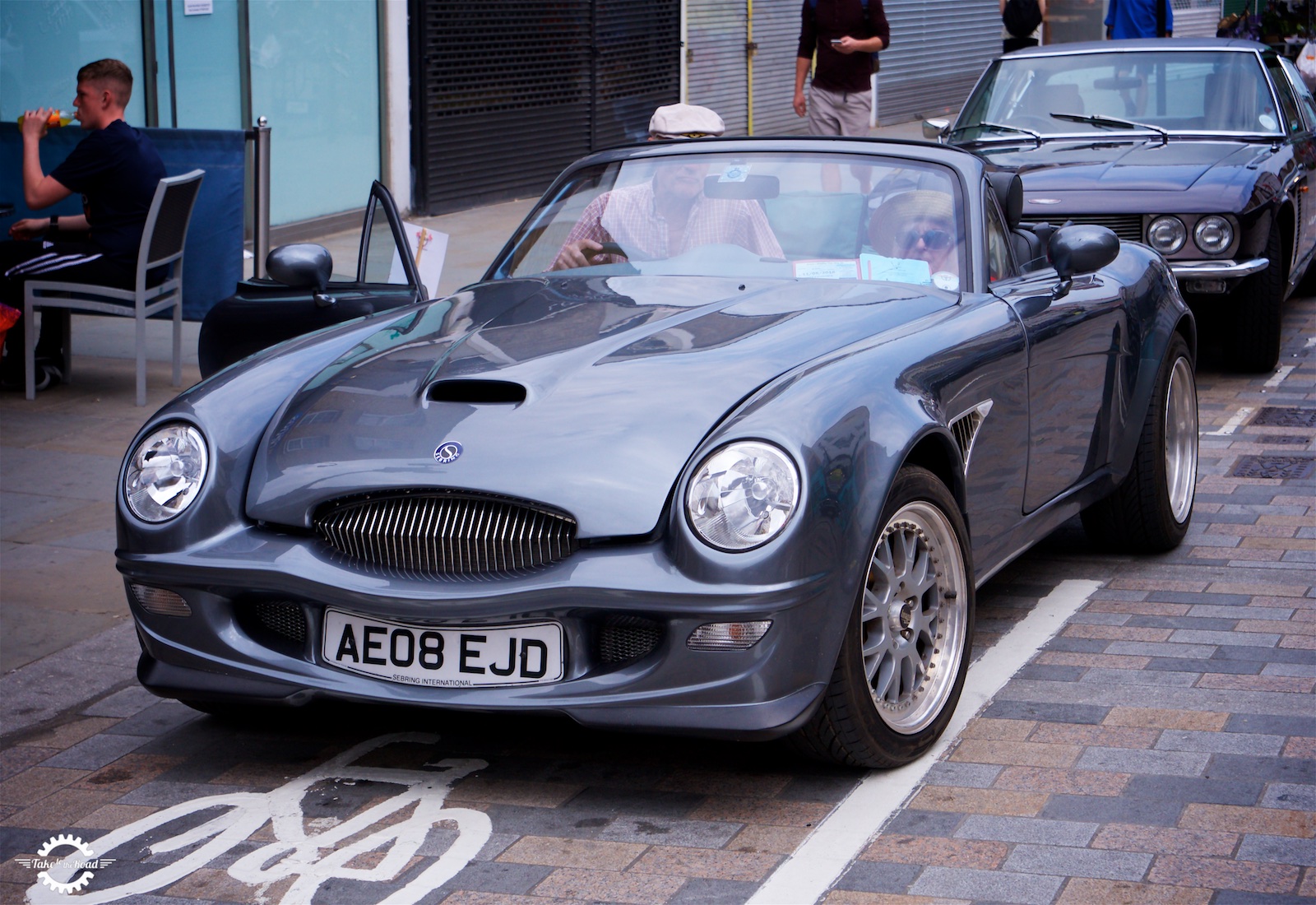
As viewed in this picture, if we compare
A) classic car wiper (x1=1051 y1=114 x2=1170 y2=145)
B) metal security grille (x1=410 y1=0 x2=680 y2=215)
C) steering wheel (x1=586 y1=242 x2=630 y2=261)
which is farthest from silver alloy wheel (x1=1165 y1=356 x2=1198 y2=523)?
metal security grille (x1=410 y1=0 x2=680 y2=215)

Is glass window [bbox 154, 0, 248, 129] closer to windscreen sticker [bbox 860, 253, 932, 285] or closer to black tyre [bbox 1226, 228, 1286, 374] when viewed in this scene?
black tyre [bbox 1226, 228, 1286, 374]

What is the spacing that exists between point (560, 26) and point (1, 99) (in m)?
6.27

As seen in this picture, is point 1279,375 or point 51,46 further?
point 51,46

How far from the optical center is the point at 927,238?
4.83 meters

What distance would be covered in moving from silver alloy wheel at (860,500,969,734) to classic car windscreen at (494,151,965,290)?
3.11 ft

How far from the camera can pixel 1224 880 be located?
3.28 meters

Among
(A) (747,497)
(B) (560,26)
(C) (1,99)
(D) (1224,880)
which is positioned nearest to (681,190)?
(A) (747,497)

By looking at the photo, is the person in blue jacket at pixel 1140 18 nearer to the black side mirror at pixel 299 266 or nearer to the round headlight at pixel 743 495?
the black side mirror at pixel 299 266

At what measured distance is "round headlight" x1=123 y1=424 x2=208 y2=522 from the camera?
3.81m

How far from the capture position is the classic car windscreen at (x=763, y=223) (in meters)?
4.79

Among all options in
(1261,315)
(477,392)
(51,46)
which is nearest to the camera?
(477,392)

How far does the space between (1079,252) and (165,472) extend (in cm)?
258

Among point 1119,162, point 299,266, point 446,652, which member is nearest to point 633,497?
point 446,652

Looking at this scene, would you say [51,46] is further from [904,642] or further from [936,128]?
[904,642]
